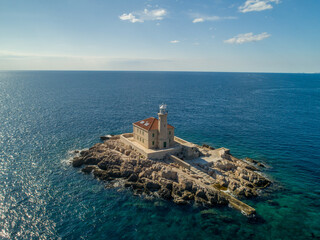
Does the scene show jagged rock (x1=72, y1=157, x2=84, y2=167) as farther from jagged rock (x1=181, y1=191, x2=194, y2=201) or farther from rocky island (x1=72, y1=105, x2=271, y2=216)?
jagged rock (x1=181, y1=191, x2=194, y2=201)

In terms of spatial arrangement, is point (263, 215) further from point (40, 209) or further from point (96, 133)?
point (96, 133)

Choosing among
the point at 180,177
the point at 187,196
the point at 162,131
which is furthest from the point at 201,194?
the point at 162,131

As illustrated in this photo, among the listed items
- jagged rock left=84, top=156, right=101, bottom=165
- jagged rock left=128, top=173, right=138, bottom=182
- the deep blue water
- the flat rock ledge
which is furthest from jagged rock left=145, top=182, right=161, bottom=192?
jagged rock left=84, top=156, right=101, bottom=165

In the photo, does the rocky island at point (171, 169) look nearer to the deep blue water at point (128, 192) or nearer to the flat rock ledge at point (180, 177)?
the flat rock ledge at point (180, 177)

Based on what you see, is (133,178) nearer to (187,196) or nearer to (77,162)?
(187,196)

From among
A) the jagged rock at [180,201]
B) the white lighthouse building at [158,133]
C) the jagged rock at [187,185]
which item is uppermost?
the white lighthouse building at [158,133]

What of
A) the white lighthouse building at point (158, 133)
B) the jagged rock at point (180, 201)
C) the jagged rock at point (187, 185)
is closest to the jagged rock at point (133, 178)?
the white lighthouse building at point (158, 133)

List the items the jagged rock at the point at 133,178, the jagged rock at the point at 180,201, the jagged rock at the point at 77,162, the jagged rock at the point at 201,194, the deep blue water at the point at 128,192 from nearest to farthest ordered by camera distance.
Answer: the deep blue water at the point at 128,192 → the jagged rock at the point at 180,201 → the jagged rock at the point at 201,194 → the jagged rock at the point at 133,178 → the jagged rock at the point at 77,162
